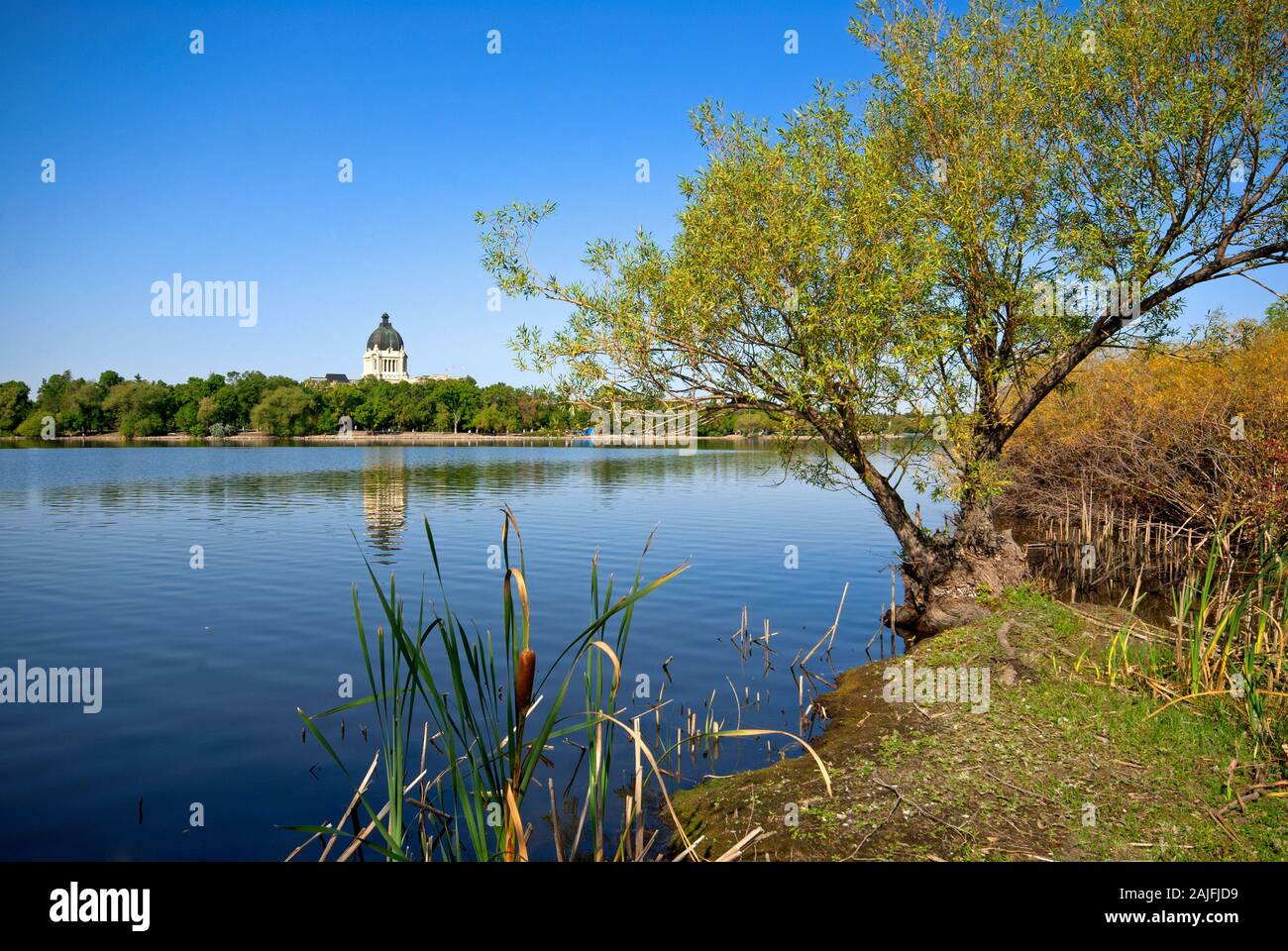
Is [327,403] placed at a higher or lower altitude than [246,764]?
higher

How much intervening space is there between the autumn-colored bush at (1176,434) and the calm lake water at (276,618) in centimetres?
756

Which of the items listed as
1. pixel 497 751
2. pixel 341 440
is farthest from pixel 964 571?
pixel 341 440

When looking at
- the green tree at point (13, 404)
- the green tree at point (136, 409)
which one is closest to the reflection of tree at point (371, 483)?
the green tree at point (136, 409)

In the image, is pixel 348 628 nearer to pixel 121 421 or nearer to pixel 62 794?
pixel 62 794

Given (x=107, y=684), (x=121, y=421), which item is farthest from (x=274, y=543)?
(x=121, y=421)

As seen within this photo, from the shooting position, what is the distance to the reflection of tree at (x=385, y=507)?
30950 millimetres

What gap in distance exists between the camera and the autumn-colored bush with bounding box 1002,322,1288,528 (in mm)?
21344

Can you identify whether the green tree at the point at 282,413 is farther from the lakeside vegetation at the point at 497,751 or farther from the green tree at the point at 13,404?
the lakeside vegetation at the point at 497,751

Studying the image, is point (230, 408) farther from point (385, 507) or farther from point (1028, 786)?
point (1028, 786)

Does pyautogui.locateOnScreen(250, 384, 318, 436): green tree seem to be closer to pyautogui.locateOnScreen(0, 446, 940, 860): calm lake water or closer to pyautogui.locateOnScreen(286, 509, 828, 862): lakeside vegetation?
pyautogui.locateOnScreen(0, 446, 940, 860): calm lake water

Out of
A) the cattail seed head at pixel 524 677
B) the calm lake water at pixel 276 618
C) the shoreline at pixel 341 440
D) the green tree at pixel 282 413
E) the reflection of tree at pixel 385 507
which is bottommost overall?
the calm lake water at pixel 276 618

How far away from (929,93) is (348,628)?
60.9 feet

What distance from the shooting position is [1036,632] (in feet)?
46.6

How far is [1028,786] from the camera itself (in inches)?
345
